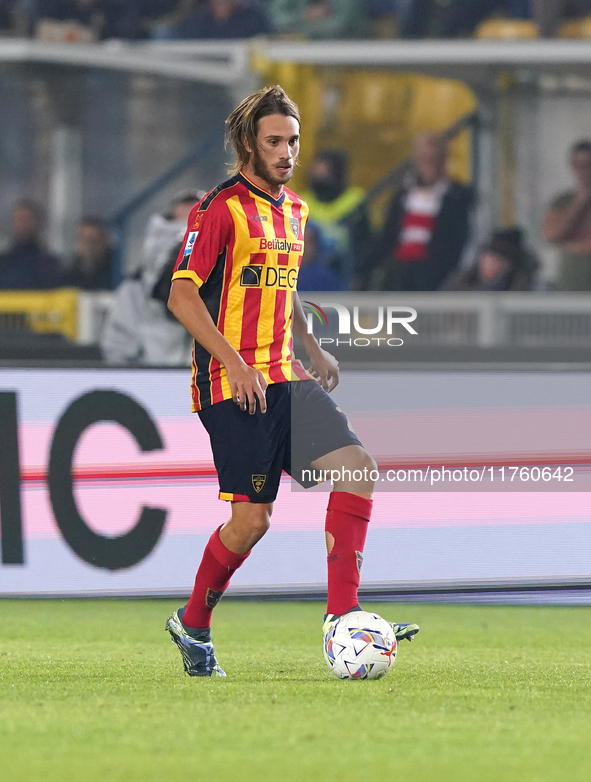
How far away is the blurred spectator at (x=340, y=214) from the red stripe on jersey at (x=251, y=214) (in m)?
5.72

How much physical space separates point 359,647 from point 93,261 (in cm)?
672

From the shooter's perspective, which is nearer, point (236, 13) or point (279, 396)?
point (279, 396)

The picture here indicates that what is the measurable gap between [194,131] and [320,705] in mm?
8653

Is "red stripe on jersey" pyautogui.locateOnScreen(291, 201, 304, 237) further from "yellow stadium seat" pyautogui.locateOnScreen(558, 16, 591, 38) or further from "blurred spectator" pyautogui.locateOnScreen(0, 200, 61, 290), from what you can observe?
"yellow stadium seat" pyautogui.locateOnScreen(558, 16, 591, 38)

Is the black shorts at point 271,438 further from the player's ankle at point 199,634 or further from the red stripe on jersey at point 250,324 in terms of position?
the player's ankle at point 199,634

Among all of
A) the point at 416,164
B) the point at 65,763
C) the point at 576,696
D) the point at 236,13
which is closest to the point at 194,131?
the point at 236,13

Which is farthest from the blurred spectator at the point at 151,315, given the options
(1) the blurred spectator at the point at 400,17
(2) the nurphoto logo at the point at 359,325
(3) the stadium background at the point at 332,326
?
(1) the blurred spectator at the point at 400,17

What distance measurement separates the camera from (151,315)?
291 inches

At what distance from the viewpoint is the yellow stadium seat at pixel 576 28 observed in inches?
422

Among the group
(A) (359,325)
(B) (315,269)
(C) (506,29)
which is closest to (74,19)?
(C) (506,29)

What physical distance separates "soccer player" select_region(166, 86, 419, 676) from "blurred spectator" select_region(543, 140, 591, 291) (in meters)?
5.92

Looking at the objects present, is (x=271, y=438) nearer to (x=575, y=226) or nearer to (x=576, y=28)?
(x=575, y=226)

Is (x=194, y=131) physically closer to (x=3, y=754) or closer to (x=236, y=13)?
(x=236, y=13)

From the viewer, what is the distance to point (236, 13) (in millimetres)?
11609
